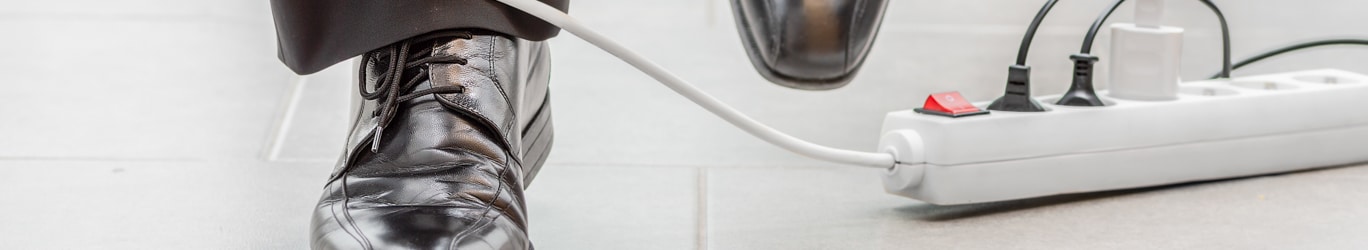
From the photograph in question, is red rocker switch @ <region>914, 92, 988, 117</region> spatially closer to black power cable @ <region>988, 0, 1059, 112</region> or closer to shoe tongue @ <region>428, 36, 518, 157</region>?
black power cable @ <region>988, 0, 1059, 112</region>

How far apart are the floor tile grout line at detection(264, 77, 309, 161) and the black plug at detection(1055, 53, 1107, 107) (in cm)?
60

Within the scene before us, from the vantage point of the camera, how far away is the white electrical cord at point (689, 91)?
604mm

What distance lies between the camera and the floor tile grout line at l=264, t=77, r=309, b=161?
96 cm

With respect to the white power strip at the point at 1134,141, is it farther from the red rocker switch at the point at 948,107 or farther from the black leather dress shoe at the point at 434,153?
the black leather dress shoe at the point at 434,153

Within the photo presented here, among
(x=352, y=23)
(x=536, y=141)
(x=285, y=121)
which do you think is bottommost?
(x=285, y=121)

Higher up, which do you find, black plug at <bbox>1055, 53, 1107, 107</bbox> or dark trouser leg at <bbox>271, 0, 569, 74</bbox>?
dark trouser leg at <bbox>271, 0, 569, 74</bbox>

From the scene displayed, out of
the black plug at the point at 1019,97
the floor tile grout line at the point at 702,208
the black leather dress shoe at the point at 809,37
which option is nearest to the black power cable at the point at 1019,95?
the black plug at the point at 1019,97

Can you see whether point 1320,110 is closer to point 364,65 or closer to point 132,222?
point 364,65

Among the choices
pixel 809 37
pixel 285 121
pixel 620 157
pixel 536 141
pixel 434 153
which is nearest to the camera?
pixel 809 37

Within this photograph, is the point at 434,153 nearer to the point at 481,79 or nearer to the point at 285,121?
the point at 481,79

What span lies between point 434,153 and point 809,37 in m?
0.21

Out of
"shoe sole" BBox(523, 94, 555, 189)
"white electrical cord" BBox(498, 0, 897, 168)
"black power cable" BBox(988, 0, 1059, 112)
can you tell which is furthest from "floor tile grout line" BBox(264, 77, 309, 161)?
"black power cable" BBox(988, 0, 1059, 112)

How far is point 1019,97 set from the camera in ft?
2.60

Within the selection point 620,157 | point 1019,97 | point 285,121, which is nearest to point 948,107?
point 1019,97
